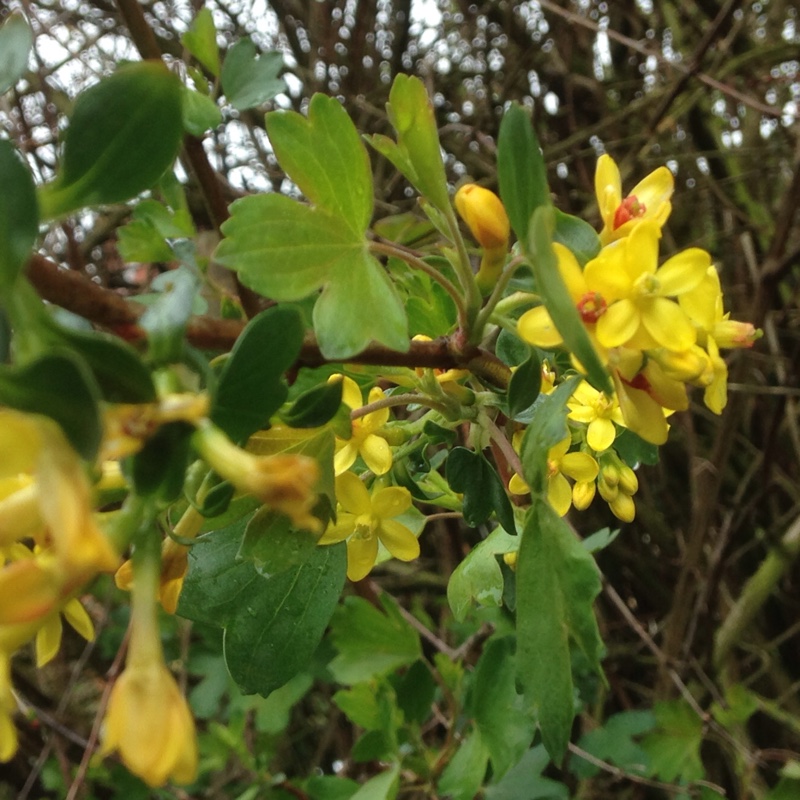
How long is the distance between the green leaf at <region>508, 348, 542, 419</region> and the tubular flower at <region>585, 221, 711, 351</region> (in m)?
0.05

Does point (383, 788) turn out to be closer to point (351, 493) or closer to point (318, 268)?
point (351, 493)

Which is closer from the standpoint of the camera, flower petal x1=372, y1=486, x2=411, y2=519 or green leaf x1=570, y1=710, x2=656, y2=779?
flower petal x1=372, y1=486, x2=411, y2=519

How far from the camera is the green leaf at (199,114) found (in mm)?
698

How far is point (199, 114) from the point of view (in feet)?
2.30

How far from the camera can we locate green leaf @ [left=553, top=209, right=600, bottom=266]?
40cm

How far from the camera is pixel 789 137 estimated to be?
172cm

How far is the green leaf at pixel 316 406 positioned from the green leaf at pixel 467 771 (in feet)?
1.69

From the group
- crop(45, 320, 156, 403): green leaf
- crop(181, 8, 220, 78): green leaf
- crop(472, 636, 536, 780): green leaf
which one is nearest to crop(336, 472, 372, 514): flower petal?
crop(45, 320, 156, 403): green leaf

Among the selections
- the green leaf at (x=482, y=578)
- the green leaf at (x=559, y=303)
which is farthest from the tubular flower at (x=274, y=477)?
the green leaf at (x=482, y=578)

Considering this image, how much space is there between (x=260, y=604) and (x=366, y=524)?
3.2 inches

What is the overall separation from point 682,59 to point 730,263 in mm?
490

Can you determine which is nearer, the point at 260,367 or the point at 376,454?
the point at 260,367

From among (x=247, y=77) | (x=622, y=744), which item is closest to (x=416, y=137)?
(x=247, y=77)

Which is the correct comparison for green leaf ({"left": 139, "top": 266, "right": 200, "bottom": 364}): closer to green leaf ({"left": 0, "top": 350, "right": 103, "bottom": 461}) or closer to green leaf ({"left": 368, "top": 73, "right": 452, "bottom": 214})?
green leaf ({"left": 0, "top": 350, "right": 103, "bottom": 461})
